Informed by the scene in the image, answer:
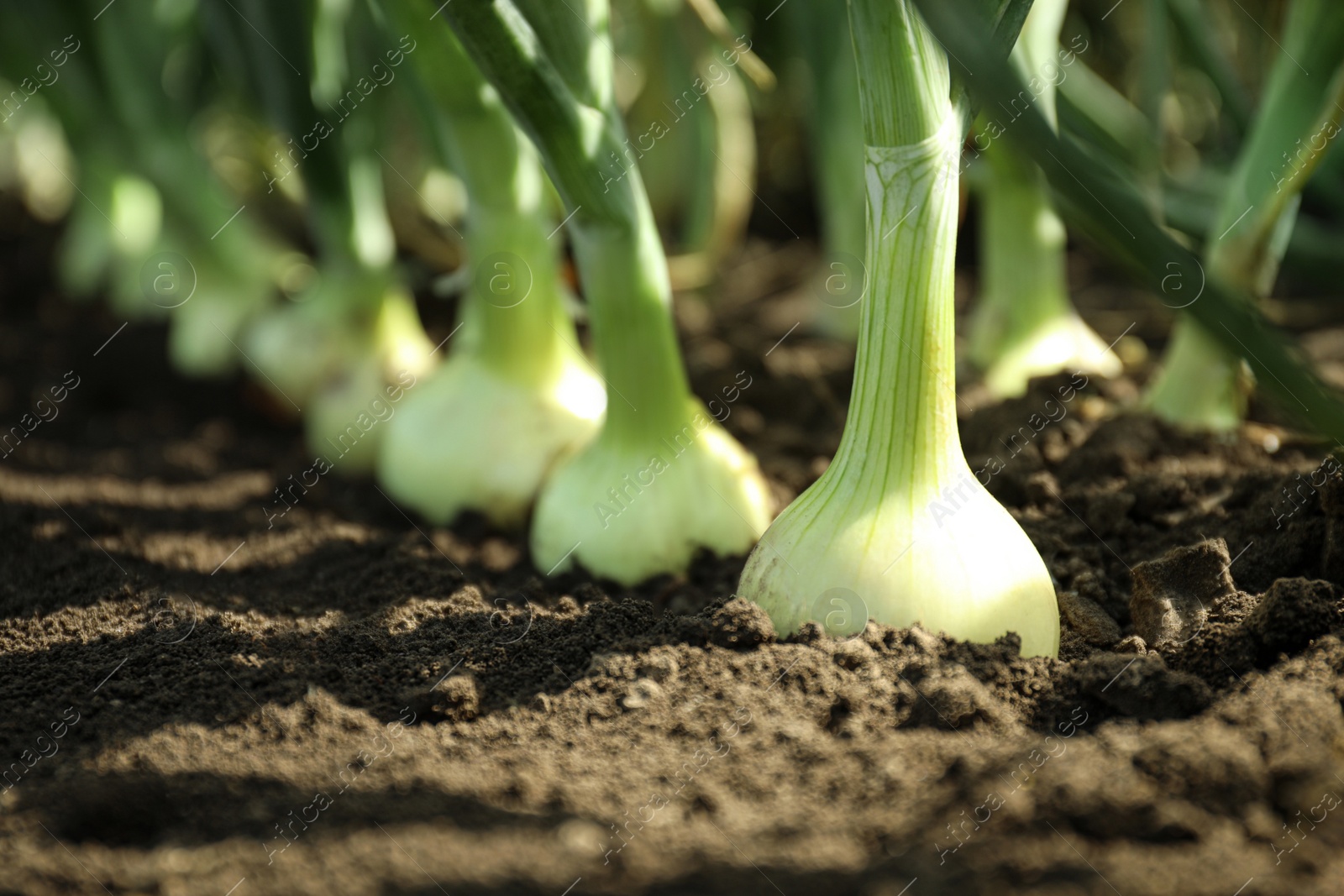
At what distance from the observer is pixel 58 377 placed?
6.74 feet

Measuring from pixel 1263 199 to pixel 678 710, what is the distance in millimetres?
862

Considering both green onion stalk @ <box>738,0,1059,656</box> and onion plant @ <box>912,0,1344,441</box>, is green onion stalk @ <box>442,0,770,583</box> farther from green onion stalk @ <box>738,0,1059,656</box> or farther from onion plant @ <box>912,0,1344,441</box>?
onion plant @ <box>912,0,1344,441</box>

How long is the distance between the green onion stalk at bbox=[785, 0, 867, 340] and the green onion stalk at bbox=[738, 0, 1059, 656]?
2.75ft

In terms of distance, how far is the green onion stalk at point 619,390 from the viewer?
104cm

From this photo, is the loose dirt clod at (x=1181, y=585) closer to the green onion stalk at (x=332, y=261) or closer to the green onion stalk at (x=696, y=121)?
the green onion stalk at (x=332, y=261)

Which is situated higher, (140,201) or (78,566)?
(140,201)

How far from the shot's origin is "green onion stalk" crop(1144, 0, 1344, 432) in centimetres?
115

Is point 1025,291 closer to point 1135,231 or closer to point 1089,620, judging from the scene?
point 1089,620

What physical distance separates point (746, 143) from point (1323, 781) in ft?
5.87

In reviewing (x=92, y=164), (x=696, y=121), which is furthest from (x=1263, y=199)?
(x=92, y=164)

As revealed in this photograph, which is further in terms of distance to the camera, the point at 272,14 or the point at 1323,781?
the point at 272,14

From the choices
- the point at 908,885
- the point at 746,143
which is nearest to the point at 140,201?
the point at 746,143

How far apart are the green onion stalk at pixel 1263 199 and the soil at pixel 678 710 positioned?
6cm

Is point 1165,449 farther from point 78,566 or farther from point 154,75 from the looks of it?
point 154,75
